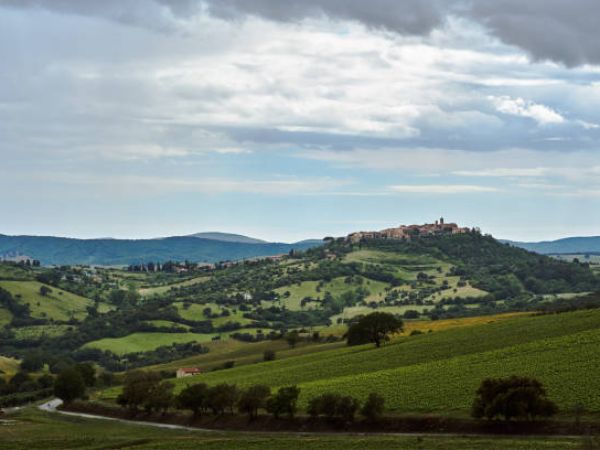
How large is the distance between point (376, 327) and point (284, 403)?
72.8m

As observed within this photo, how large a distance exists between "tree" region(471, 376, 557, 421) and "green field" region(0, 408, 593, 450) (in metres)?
3.91

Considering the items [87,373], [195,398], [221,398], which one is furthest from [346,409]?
[87,373]

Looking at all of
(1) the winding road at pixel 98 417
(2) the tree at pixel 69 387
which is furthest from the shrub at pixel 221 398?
(2) the tree at pixel 69 387

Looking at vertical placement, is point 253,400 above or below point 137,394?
above

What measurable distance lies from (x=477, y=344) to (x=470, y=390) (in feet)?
125

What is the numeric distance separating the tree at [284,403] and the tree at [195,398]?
45.0ft

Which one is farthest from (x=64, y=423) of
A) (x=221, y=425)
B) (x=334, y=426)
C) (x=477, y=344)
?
(x=477, y=344)

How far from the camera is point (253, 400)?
115m

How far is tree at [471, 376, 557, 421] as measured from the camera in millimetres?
90062

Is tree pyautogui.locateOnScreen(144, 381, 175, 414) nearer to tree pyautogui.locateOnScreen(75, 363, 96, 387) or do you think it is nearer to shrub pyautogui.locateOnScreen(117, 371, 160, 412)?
shrub pyautogui.locateOnScreen(117, 371, 160, 412)

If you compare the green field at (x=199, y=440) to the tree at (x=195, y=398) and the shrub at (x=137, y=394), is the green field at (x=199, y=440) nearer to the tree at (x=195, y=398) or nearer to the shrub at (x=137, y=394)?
the shrub at (x=137, y=394)

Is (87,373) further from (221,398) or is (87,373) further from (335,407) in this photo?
(335,407)

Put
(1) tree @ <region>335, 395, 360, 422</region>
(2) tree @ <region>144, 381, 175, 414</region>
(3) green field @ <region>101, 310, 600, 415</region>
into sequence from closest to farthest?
(3) green field @ <region>101, 310, 600, 415</region>, (1) tree @ <region>335, 395, 360, 422</region>, (2) tree @ <region>144, 381, 175, 414</region>

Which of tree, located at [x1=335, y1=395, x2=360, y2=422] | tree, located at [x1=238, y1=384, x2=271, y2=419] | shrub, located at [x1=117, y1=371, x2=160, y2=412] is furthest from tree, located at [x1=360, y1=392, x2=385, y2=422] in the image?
shrub, located at [x1=117, y1=371, x2=160, y2=412]
